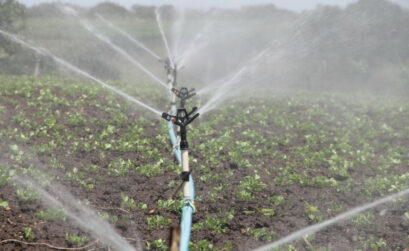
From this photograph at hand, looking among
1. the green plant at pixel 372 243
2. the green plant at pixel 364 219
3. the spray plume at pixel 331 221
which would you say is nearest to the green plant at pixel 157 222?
the spray plume at pixel 331 221

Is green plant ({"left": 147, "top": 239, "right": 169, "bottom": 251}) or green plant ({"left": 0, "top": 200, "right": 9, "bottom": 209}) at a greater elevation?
green plant ({"left": 0, "top": 200, "right": 9, "bottom": 209})

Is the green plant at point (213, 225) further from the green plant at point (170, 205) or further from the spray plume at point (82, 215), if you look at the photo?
the spray plume at point (82, 215)

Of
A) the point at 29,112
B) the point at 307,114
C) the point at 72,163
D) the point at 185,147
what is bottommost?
the point at 185,147

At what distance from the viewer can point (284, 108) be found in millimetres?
16750

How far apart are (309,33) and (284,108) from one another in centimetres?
2514

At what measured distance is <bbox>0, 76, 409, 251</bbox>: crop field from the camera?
6.43 meters

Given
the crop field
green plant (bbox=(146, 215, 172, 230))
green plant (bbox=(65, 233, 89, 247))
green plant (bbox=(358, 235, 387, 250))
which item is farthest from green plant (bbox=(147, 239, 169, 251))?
green plant (bbox=(358, 235, 387, 250))

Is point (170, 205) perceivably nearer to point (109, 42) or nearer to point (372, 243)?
point (372, 243)

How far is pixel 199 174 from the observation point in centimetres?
894

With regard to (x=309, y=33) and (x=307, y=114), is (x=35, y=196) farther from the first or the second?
(x=309, y=33)

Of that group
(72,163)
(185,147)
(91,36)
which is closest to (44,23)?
(91,36)

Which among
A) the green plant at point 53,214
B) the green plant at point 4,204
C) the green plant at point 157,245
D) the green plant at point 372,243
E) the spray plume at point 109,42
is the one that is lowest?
the green plant at point 157,245

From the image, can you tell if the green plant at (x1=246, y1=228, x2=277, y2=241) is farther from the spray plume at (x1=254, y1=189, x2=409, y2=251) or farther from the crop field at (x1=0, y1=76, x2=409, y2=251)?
the spray plume at (x1=254, y1=189, x2=409, y2=251)

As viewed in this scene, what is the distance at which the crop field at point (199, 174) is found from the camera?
6.43 metres
